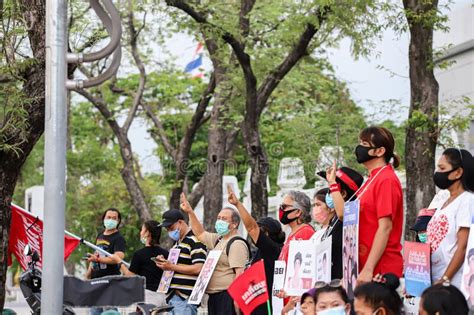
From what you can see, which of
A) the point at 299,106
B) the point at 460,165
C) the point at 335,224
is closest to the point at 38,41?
the point at 335,224

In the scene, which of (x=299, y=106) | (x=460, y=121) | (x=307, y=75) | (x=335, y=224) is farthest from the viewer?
(x=299, y=106)

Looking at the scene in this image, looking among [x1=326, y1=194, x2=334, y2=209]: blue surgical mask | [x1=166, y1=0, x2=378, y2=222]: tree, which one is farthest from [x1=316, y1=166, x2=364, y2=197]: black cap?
[x1=166, y1=0, x2=378, y2=222]: tree

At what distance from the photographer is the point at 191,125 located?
2547 centimetres

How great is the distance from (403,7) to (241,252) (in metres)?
6.59

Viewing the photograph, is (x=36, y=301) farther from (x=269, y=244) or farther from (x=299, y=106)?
(x=299, y=106)

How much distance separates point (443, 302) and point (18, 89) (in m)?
6.79

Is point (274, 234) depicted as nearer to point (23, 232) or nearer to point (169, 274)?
point (169, 274)

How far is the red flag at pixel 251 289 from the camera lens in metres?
9.89

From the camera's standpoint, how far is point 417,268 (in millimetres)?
7508

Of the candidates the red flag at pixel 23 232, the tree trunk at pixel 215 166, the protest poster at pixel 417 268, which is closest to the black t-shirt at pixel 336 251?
the protest poster at pixel 417 268

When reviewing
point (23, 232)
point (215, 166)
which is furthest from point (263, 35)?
point (23, 232)

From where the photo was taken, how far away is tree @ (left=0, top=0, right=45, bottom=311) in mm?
11555

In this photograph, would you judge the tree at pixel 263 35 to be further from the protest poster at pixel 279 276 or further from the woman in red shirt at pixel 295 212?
the protest poster at pixel 279 276

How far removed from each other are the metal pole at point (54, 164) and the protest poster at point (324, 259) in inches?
76.4
